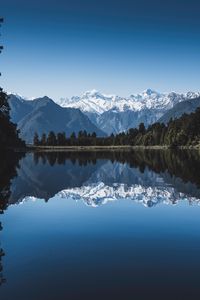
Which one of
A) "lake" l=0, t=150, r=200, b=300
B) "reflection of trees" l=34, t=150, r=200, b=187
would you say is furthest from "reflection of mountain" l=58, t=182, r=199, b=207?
"reflection of trees" l=34, t=150, r=200, b=187

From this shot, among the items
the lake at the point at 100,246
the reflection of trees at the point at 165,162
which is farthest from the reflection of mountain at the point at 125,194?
the reflection of trees at the point at 165,162

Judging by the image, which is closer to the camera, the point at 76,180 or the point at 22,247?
the point at 22,247

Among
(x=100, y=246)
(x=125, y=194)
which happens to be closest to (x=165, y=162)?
(x=125, y=194)

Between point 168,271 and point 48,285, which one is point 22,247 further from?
point 168,271

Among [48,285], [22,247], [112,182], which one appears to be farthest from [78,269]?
[112,182]

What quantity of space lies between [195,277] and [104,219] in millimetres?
15160

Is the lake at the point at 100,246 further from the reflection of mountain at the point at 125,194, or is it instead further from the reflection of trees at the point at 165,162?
the reflection of trees at the point at 165,162

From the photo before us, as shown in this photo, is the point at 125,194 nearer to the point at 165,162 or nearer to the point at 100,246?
the point at 100,246

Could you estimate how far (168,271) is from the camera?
19.0m

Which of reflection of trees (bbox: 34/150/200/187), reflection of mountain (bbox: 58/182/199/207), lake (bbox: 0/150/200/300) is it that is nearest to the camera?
lake (bbox: 0/150/200/300)

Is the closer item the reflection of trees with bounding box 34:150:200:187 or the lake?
the lake

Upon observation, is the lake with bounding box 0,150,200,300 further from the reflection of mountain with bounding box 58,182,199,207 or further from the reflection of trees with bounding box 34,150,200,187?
the reflection of trees with bounding box 34,150,200,187
